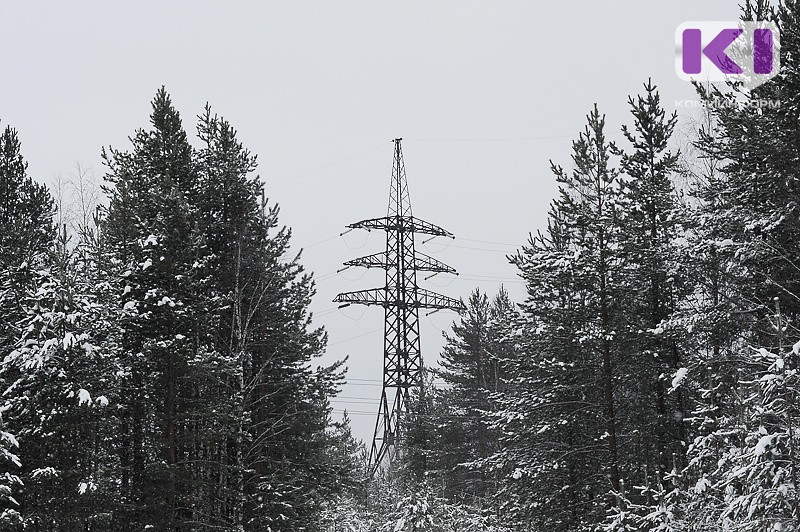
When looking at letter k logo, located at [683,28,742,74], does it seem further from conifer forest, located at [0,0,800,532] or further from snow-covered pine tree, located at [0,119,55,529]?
snow-covered pine tree, located at [0,119,55,529]

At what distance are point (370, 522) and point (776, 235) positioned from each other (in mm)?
30082

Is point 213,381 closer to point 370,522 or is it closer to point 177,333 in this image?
point 177,333

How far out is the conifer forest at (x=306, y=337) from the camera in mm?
14453

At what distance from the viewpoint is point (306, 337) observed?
73.0ft

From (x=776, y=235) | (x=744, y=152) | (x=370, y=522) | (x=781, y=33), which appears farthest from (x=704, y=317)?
(x=370, y=522)

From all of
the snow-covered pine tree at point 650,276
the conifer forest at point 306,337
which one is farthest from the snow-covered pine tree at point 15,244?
the snow-covered pine tree at point 650,276

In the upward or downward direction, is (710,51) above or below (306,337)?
above
